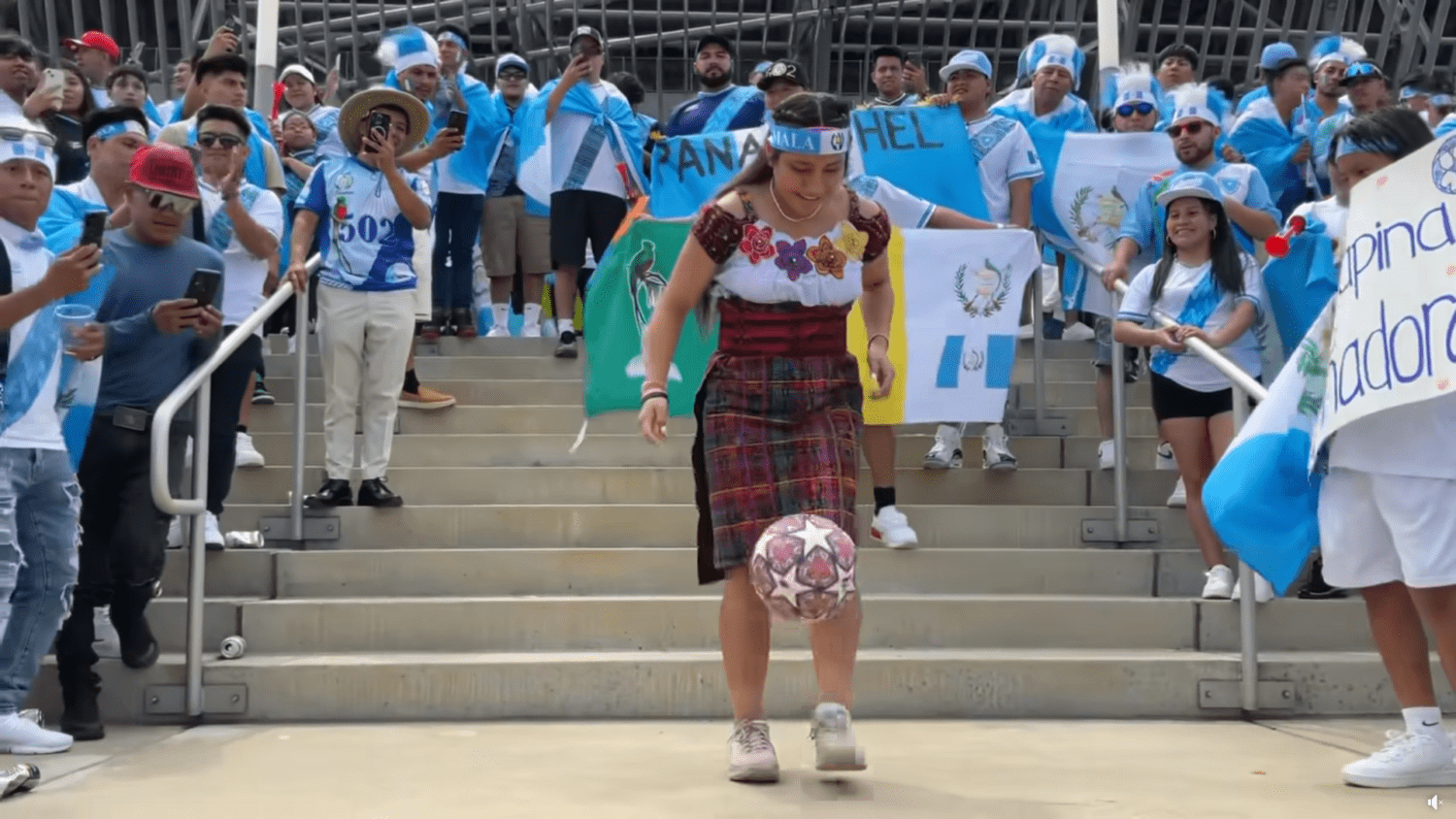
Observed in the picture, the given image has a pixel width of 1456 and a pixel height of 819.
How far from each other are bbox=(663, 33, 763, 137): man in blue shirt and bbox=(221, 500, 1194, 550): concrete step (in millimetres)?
2872

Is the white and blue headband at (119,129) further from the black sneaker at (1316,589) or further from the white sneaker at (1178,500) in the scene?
the black sneaker at (1316,589)

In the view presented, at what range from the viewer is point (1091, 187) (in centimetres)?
848

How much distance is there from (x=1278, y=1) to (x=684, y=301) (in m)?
11.4

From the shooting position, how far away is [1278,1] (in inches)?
580

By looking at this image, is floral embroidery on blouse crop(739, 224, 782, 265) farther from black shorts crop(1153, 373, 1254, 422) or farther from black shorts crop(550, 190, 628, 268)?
black shorts crop(550, 190, 628, 268)

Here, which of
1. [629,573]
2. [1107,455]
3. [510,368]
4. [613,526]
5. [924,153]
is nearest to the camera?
[629,573]

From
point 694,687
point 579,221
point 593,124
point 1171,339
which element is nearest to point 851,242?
point 694,687

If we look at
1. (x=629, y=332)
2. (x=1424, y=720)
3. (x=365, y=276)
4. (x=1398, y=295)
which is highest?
(x=365, y=276)

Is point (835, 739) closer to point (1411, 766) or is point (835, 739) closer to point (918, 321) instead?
point (1411, 766)

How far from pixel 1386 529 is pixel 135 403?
391cm

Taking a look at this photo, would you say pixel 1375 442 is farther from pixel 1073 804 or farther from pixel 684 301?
pixel 684 301

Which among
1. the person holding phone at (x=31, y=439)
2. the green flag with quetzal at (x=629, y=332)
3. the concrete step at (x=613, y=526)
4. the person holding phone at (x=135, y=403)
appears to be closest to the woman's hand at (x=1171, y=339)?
the concrete step at (x=613, y=526)

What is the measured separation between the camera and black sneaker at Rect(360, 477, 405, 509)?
7.17 metres

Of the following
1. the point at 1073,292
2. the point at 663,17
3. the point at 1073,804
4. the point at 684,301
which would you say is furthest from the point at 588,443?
the point at 663,17
